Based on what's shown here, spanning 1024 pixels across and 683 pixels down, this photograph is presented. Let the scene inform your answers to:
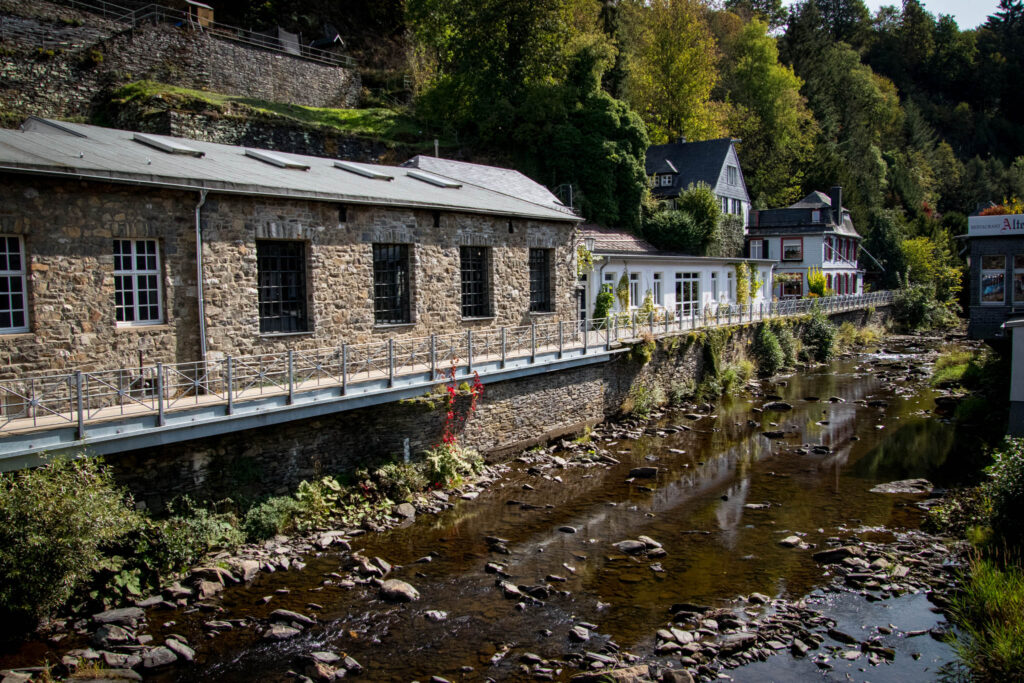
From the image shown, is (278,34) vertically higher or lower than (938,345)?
higher

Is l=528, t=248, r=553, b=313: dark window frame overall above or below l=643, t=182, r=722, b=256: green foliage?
below

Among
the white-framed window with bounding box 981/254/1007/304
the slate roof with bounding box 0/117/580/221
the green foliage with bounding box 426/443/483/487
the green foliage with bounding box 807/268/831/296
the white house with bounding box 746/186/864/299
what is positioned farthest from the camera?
the white house with bounding box 746/186/864/299

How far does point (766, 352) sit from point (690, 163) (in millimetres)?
18077

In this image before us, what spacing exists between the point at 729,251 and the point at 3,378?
4250 centimetres

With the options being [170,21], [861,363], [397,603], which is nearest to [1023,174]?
[861,363]

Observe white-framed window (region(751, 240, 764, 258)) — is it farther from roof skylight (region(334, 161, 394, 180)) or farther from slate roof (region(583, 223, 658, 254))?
roof skylight (region(334, 161, 394, 180))

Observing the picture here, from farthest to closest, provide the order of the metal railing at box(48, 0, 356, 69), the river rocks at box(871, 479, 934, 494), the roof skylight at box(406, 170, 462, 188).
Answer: the metal railing at box(48, 0, 356, 69) → the roof skylight at box(406, 170, 462, 188) → the river rocks at box(871, 479, 934, 494)

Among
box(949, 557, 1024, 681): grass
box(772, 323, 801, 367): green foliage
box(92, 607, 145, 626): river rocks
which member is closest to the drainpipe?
box(92, 607, 145, 626): river rocks

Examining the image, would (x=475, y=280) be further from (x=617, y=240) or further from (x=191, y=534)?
(x=617, y=240)

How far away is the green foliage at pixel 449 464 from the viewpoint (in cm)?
1622

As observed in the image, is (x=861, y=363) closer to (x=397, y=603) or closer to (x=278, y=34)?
(x=397, y=603)

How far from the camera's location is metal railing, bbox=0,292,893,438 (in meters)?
11.1

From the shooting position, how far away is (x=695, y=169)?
46.0 metres

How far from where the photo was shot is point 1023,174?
7069 centimetres
